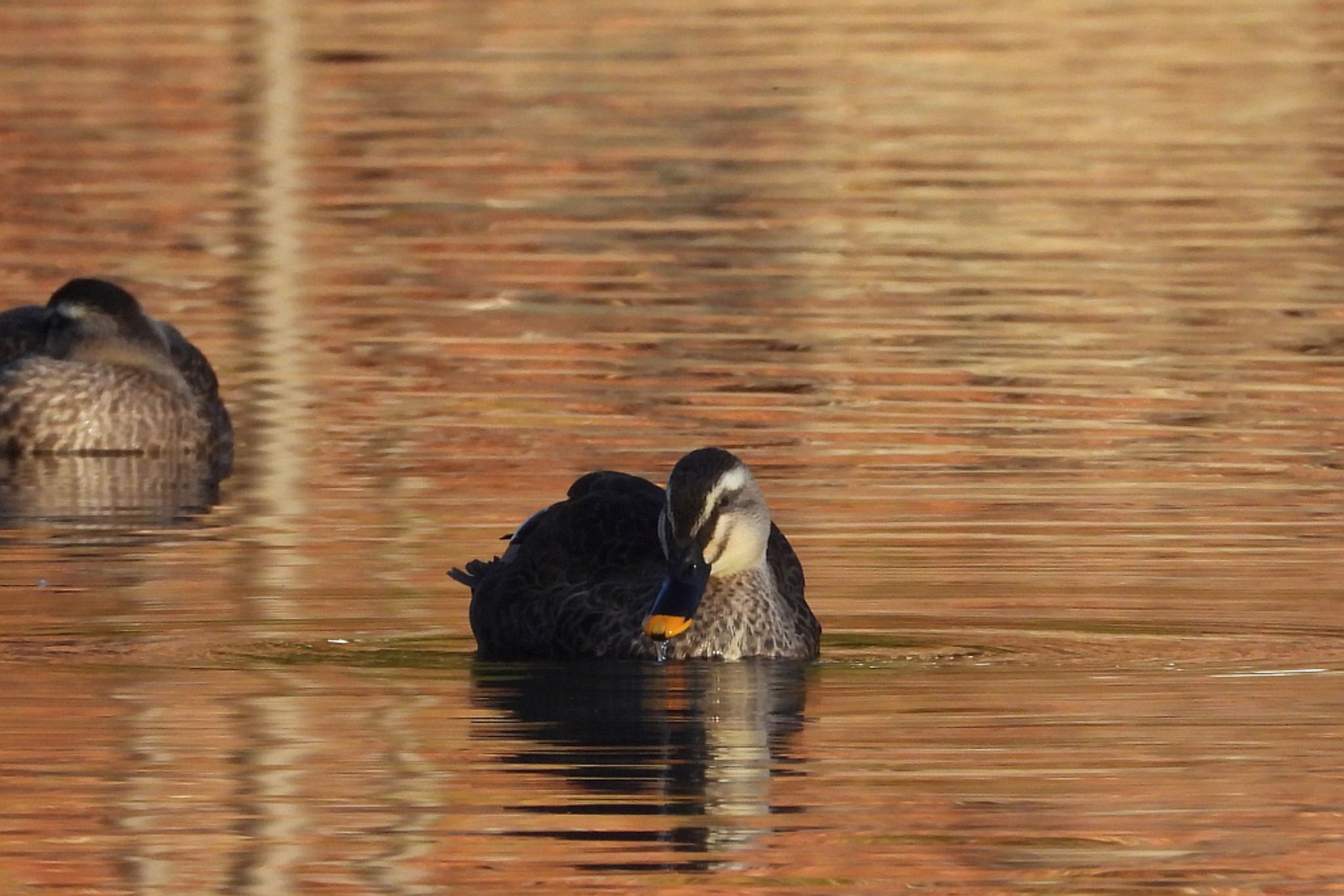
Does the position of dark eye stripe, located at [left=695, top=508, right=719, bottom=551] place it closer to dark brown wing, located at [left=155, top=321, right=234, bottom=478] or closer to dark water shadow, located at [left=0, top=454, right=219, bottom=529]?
dark water shadow, located at [left=0, top=454, right=219, bottom=529]

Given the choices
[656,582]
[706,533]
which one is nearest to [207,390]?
[656,582]

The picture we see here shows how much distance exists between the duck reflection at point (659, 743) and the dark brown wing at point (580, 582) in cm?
10

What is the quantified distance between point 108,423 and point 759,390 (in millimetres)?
2886

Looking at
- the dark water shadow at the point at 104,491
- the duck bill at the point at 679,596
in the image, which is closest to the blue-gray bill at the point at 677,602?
the duck bill at the point at 679,596

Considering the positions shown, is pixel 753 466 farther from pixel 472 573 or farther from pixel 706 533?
pixel 706 533

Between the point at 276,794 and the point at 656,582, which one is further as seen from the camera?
the point at 656,582

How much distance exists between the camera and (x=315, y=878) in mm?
8211

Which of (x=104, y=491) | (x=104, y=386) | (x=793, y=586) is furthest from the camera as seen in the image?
(x=104, y=386)

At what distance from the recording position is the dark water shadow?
14.2 meters

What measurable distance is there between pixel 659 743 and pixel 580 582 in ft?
4.66

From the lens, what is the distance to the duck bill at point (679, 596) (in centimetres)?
1064

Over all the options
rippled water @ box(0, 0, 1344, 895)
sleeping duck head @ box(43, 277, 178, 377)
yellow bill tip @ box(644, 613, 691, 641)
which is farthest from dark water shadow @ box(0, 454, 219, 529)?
yellow bill tip @ box(644, 613, 691, 641)

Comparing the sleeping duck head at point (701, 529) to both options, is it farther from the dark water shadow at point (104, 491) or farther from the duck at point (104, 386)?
the duck at point (104, 386)

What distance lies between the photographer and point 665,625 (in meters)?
10.6
